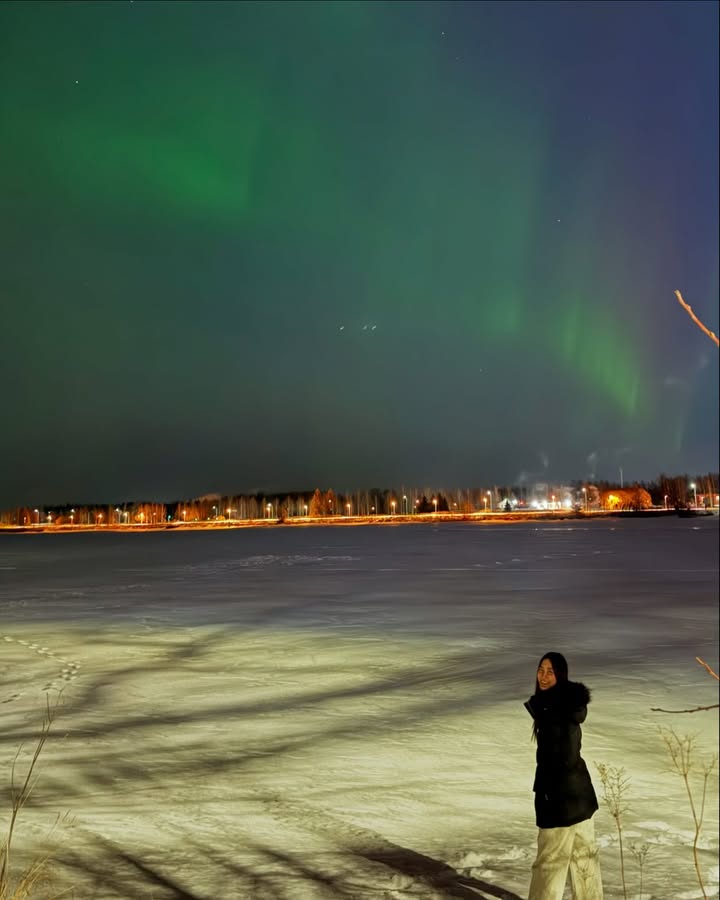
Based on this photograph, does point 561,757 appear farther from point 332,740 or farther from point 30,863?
point 332,740

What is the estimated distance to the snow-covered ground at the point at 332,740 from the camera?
21.2 ft

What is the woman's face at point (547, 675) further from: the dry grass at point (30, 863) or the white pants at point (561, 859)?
the dry grass at point (30, 863)

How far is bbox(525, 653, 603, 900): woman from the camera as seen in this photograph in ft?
16.6

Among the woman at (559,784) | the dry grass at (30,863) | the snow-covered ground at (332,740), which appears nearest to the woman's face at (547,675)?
the woman at (559,784)

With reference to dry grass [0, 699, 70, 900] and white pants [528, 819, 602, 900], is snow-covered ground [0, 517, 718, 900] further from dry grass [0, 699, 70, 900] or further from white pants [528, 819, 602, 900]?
white pants [528, 819, 602, 900]

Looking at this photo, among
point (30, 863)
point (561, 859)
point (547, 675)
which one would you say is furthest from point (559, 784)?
point (30, 863)

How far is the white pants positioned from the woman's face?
903 mm

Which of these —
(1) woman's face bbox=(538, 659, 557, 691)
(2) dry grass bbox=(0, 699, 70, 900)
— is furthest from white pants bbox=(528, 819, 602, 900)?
(2) dry grass bbox=(0, 699, 70, 900)

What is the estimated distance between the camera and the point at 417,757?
9.33 m

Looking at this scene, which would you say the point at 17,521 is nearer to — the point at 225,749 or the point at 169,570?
the point at 225,749

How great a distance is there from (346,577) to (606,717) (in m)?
25.5

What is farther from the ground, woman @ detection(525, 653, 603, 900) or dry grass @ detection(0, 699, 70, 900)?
woman @ detection(525, 653, 603, 900)

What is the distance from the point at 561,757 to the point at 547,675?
0.52m

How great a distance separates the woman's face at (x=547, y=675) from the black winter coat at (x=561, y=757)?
1.5 inches
